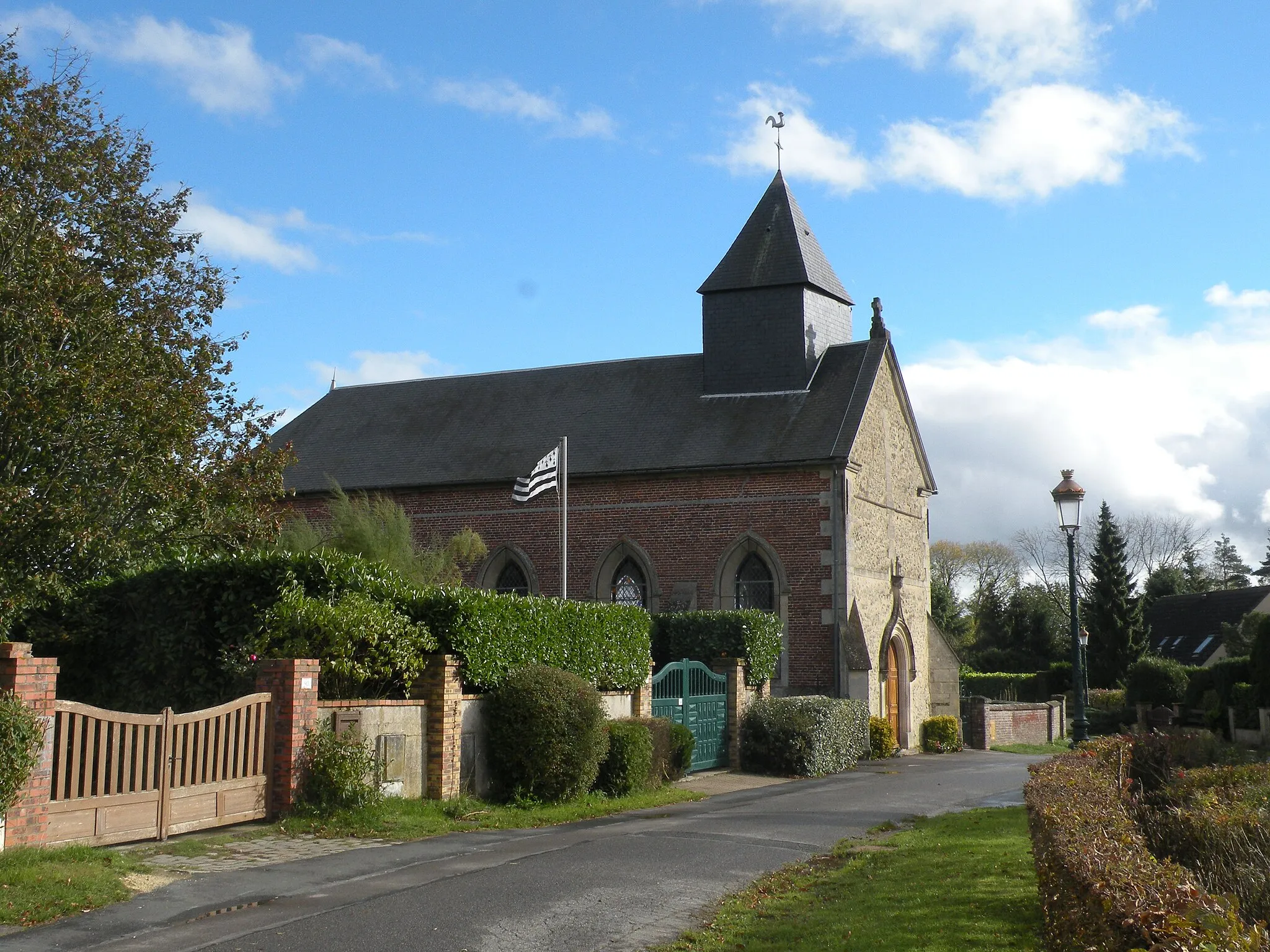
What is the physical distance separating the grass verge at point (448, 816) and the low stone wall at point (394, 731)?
219mm

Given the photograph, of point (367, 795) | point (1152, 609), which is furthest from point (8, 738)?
point (1152, 609)

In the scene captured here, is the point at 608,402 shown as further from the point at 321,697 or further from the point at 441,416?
the point at 321,697

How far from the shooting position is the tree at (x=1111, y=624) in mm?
51188

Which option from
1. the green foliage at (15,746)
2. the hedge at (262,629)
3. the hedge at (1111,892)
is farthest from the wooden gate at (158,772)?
the hedge at (1111,892)

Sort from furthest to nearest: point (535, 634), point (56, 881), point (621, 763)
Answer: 1. point (621, 763)
2. point (535, 634)
3. point (56, 881)

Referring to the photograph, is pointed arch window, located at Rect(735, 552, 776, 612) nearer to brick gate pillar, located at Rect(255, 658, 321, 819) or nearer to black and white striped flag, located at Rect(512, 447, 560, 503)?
black and white striped flag, located at Rect(512, 447, 560, 503)

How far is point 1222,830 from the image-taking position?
9484mm

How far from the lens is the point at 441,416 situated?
111 feet

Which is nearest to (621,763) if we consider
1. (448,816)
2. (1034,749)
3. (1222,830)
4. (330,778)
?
(448,816)

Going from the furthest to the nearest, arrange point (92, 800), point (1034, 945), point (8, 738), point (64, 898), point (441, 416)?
point (441, 416) < point (92, 800) < point (8, 738) < point (64, 898) < point (1034, 945)

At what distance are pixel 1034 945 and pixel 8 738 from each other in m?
7.55

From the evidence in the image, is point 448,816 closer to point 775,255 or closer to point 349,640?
point 349,640

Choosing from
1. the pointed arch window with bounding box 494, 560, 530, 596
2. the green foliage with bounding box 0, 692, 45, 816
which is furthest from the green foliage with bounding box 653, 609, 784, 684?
the green foliage with bounding box 0, 692, 45, 816

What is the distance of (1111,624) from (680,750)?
123ft
